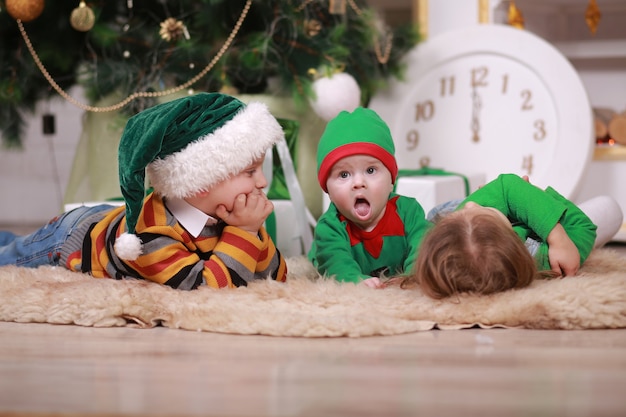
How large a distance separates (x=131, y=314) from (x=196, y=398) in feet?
1.51

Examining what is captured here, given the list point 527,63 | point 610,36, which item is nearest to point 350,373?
point 527,63

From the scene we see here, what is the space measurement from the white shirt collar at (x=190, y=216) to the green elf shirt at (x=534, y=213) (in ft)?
1.44

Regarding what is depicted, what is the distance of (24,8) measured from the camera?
2.20 meters

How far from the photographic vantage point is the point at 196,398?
3.03 ft

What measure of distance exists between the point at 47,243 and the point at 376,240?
2.19ft

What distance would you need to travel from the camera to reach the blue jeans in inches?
69.3

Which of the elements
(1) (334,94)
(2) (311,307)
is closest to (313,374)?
(2) (311,307)

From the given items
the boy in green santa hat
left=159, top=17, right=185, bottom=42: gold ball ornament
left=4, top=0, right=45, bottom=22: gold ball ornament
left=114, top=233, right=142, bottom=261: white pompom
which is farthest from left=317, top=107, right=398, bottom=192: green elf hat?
left=4, top=0, right=45, bottom=22: gold ball ornament

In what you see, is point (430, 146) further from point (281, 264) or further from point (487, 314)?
point (487, 314)

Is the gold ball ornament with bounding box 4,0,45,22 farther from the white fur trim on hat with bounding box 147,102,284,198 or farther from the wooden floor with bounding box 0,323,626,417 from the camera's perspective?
the wooden floor with bounding box 0,323,626,417

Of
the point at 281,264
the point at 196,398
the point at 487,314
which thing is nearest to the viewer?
the point at 196,398

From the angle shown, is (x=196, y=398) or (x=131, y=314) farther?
(x=131, y=314)

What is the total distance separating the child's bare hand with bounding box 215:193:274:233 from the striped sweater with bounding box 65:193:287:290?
1 centimetres

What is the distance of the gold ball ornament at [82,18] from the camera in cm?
223
